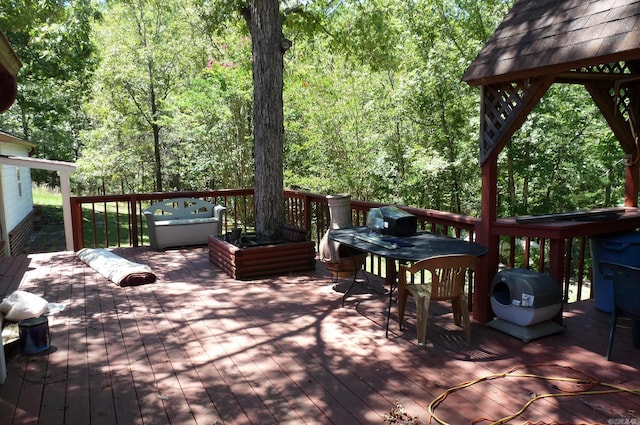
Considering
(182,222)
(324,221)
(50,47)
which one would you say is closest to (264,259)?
(182,222)

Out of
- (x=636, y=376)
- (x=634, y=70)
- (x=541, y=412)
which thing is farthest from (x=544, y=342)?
(x=634, y=70)

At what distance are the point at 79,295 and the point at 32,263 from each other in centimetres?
187

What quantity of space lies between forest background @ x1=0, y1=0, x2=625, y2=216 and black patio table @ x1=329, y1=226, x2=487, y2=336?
16.0 ft

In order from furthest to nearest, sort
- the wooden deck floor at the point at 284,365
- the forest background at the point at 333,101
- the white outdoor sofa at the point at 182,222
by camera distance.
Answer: the forest background at the point at 333,101 → the white outdoor sofa at the point at 182,222 → the wooden deck floor at the point at 284,365

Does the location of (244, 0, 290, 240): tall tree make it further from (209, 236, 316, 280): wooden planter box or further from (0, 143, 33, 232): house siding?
(0, 143, 33, 232): house siding

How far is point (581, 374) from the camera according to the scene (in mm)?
3104

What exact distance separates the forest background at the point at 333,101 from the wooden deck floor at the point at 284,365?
5.32 metres

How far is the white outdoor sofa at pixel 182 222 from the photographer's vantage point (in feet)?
23.3

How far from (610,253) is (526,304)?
1027 mm

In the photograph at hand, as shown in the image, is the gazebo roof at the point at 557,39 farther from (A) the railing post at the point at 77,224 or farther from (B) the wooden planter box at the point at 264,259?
(A) the railing post at the point at 77,224

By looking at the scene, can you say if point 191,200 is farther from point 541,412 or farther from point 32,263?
point 541,412

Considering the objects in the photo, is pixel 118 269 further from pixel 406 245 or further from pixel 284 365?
pixel 406 245

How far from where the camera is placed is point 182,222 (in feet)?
23.5

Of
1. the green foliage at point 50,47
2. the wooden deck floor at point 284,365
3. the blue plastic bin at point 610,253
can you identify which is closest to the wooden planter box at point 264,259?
the wooden deck floor at point 284,365
